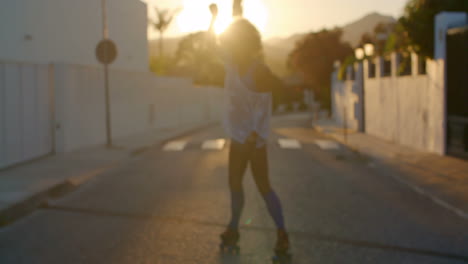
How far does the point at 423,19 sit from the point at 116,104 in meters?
10.1

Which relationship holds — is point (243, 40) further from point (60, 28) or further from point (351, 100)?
point (351, 100)

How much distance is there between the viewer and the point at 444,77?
11.2 metres

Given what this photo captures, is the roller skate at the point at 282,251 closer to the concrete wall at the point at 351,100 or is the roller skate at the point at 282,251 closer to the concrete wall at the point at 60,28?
A: the concrete wall at the point at 60,28

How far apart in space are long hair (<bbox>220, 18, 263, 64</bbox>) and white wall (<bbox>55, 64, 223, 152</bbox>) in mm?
8565

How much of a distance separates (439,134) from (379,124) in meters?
6.10

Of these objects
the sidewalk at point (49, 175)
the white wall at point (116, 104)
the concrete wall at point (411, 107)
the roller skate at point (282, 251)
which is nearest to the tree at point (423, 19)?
the concrete wall at point (411, 107)

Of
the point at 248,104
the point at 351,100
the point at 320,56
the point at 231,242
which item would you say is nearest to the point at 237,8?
the point at 248,104

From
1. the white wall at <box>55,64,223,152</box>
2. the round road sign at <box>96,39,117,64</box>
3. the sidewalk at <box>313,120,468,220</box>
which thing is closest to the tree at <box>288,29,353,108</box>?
the white wall at <box>55,64,223,152</box>

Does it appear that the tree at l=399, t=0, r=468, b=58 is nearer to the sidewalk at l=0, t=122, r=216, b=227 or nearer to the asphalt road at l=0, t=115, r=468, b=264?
the asphalt road at l=0, t=115, r=468, b=264

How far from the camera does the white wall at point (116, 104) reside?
12047 millimetres

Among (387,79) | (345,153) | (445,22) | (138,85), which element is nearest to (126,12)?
(138,85)

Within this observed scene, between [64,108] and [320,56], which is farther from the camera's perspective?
[320,56]

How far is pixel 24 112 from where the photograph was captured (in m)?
10.2

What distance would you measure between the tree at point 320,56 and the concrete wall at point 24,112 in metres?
35.5
